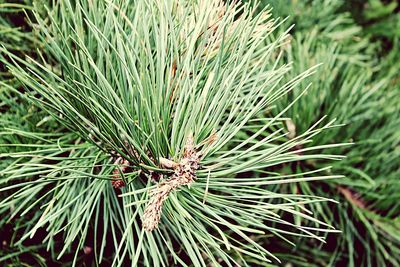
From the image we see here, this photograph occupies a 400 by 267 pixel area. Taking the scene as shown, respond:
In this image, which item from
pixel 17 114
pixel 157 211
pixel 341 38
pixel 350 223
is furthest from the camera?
pixel 341 38

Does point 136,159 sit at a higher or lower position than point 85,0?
lower

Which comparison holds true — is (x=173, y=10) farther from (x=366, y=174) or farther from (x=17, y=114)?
(x=366, y=174)

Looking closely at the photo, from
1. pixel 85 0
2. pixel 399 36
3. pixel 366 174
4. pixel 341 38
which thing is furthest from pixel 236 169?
pixel 399 36

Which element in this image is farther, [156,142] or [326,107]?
[326,107]

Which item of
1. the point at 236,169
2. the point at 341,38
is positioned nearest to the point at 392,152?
the point at 341,38

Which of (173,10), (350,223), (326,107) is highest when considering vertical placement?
(173,10)

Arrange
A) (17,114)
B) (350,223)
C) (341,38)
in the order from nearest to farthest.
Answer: (17,114), (350,223), (341,38)
